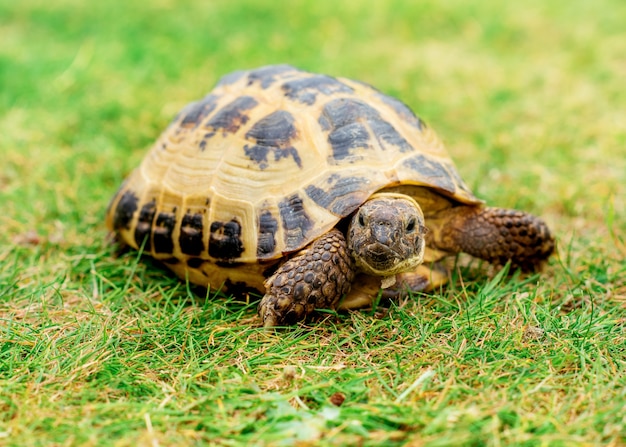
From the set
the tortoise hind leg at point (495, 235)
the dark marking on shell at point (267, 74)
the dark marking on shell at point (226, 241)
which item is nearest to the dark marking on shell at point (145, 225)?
the dark marking on shell at point (226, 241)

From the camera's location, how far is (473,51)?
8125 millimetres

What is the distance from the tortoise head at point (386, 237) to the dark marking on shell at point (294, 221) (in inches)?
8.3

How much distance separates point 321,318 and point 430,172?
896 millimetres

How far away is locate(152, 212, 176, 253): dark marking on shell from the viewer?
3441 mm

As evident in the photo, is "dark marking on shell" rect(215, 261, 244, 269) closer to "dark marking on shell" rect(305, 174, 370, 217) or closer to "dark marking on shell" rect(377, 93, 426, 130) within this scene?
"dark marking on shell" rect(305, 174, 370, 217)

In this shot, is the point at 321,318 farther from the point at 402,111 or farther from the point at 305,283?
the point at 402,111

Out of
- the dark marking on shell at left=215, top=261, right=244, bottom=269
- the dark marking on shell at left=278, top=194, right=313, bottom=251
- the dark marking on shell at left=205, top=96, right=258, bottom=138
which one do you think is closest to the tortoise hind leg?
the dark marking on shell at left=278, top=194, right=313, bottom=251

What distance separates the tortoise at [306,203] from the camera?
9.86 feet

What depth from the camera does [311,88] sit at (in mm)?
3514

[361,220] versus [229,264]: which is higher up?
[361,220]

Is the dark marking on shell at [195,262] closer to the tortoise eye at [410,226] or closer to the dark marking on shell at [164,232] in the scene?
the dark marking on shell at [164,232]

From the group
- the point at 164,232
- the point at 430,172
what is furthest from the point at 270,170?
the point at 430,172

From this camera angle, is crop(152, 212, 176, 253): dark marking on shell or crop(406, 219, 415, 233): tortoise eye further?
crop(152, 212, 176, 253): dark marking on shell

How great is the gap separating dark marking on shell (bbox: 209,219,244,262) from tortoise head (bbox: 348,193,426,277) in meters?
0.53
